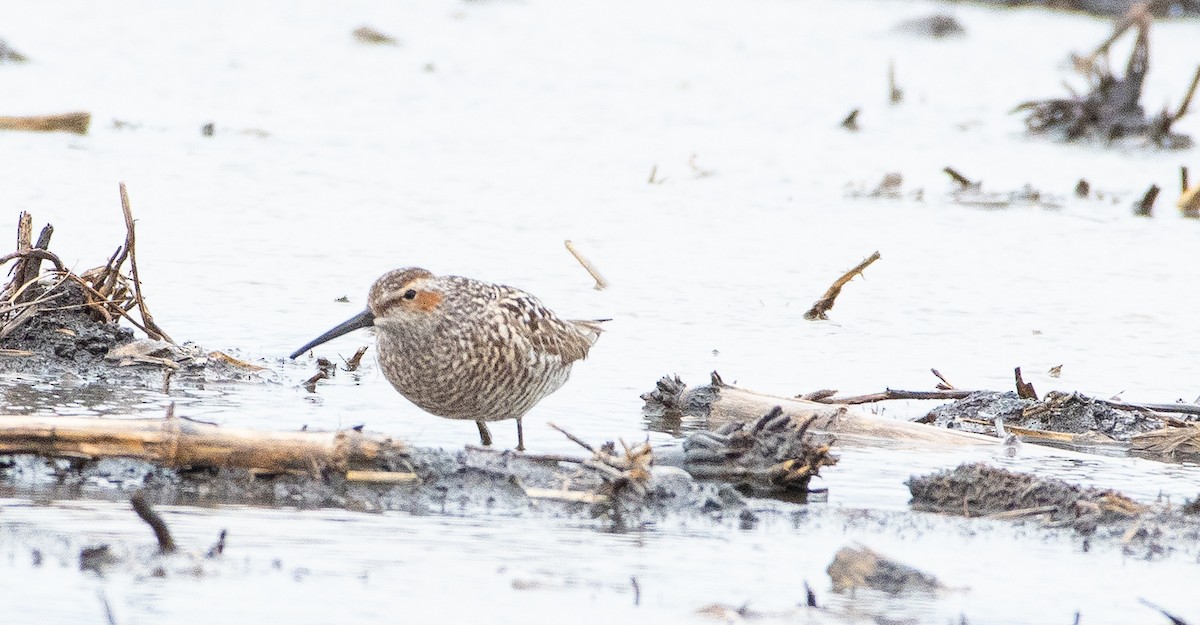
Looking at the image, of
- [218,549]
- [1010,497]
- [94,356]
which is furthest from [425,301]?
[1010,497]

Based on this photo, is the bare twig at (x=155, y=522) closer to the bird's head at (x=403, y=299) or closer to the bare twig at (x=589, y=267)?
the bird's head at (x=403, y=299)

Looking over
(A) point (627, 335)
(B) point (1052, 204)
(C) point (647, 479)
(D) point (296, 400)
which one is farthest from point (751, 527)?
(B) point (1052, 204)

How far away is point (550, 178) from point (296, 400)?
6389mm

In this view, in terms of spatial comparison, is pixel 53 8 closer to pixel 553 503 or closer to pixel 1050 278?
pixel 1050 278

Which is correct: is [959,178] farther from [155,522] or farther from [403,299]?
[155,522]

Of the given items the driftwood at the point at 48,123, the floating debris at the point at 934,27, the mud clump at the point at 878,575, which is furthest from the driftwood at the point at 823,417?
the floating debris at the point at 934,27

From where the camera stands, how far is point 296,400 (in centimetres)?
740

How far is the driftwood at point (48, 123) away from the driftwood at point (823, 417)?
24.7 ft

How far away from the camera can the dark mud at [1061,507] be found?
18.7 feet

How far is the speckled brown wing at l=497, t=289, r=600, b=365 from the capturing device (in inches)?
275

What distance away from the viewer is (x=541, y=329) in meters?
7.10

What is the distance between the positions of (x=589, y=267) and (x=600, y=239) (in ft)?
5.85

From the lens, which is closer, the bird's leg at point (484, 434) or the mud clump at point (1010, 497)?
the mud clump at point (1010, 497)

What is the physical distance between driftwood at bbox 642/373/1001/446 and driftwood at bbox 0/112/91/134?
753cm
